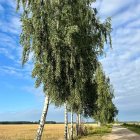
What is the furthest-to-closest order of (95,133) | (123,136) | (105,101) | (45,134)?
1. (105,101)
2. (45,134)
3. (95,133)
4. (123,136)

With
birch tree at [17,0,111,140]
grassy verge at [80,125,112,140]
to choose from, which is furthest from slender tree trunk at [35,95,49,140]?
grassy verge at [80,125,112,140]

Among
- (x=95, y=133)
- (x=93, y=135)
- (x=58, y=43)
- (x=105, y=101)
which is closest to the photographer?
(x=58, y=43)

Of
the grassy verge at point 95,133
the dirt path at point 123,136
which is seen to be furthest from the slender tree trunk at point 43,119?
the dirt path at point 123,136

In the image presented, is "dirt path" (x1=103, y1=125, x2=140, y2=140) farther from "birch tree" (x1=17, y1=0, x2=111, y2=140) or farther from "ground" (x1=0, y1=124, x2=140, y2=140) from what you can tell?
"birch tree" (x1=17, y1=0, x2=111, y2=140)

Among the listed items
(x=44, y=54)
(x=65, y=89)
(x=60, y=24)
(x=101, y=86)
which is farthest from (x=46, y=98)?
(x=101, y=86)

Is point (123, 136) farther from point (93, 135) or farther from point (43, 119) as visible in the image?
point (43, 119)

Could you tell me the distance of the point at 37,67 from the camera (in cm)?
2333

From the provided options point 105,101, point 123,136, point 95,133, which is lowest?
point 123,136

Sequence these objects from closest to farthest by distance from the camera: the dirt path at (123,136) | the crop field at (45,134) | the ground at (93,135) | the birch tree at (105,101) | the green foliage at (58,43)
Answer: the green foliage at (58,43)
the dirt path at (123,136)
the ground at (93,135)
the crop field at (45,134)
the birch tree at (105,101)

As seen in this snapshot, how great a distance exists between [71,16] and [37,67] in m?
3.76

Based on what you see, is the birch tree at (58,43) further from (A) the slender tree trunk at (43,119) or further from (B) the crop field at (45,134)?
(B) the crop field at (45,134)

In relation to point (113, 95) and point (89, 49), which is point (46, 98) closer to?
point (89, 49)

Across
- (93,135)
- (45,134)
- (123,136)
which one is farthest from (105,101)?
(123,136)

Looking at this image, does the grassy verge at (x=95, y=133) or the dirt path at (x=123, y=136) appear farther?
the grassy verge at (x=95, y=133)
